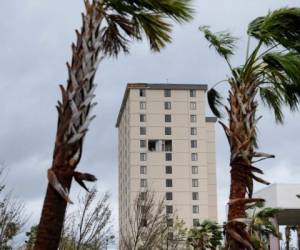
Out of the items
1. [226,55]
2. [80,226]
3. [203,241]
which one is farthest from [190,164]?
[226,55]

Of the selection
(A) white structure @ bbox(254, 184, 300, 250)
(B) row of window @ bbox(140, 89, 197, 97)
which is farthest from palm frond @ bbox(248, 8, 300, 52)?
(B) row of window @ bbox(140, 89, 197, 97)

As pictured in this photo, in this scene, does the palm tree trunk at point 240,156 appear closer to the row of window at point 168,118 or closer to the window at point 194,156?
the window at point 194,156

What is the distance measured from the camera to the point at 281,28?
41.3ft

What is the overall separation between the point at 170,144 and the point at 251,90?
90969 millimetres

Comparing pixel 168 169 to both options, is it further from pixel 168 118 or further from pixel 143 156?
pixel 168 118

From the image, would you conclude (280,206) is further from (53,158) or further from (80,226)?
(53,158)

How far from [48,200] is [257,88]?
280 inches

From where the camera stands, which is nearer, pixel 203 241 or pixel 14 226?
pixel 14 226

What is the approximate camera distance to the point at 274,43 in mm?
12781

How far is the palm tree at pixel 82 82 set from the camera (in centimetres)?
750

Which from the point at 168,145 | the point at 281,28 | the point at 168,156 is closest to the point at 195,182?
the point at 168,156

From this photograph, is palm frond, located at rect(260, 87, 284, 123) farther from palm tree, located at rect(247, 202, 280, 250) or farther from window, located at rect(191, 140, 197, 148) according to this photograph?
window, located at rect(191, 140, 197, 148)

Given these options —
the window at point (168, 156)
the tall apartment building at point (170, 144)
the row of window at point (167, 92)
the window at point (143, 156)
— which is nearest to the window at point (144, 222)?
the tall apartment building at point (170, 144)

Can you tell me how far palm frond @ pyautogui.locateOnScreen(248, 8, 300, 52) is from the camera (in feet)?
40.5
